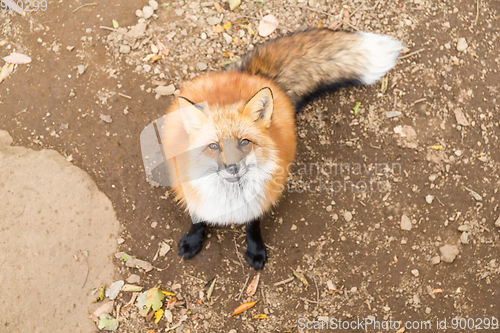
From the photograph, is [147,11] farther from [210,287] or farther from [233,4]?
[210,287]

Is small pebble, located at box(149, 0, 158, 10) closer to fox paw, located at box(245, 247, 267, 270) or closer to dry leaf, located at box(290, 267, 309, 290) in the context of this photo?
fox paw, located at box(245, 247, 267, 270)

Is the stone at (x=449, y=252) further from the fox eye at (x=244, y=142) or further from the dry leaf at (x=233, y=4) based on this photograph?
the dry leaf at (x=233, y=4)

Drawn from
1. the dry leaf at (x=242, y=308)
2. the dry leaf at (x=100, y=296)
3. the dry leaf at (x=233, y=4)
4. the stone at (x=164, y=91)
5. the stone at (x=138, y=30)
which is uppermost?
the dry leaf at (x=233, y=4)

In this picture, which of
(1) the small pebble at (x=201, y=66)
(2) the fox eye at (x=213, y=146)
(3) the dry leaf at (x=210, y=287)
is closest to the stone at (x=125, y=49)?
(1) the small pebble at (x=201, y=66)

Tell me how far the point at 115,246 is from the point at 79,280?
0.43 m

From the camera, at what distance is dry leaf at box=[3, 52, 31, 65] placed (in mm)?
3277

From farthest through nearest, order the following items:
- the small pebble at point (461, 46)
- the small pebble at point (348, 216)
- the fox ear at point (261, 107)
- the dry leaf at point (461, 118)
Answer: the small pebble at point (461, 46) → the dry leaf at point (461, 118) → the small pebble at point (348, 216) → the fox ear at point (261, 107)

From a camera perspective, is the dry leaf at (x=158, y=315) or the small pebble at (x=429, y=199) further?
the small pebble at (x=429, y=199)

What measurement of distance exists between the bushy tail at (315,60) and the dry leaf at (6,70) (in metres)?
2.41

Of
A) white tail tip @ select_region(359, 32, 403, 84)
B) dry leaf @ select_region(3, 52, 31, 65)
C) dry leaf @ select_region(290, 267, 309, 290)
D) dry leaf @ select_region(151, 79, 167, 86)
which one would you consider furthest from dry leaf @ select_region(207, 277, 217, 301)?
dry leaf @ select_region(3, 52, 31, 65)

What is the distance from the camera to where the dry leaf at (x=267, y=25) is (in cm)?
341

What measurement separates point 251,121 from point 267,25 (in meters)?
1.85

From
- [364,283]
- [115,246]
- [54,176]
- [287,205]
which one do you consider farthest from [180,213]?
[364,283]

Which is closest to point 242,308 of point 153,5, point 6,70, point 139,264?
point 139,264
